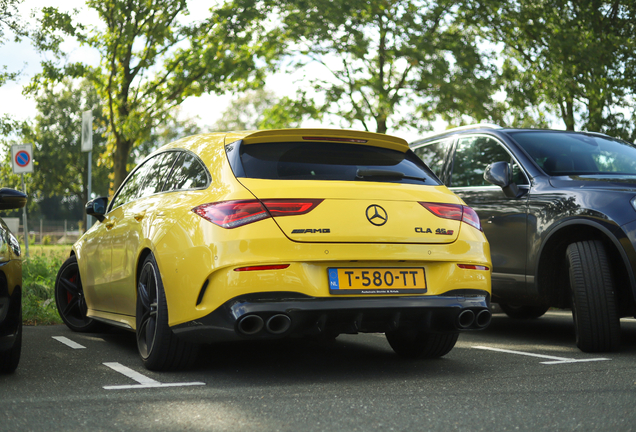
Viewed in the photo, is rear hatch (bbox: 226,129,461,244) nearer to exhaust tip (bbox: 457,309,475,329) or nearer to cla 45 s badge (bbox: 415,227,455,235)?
cla 45 s badge (bbox: 415,227,455,235)

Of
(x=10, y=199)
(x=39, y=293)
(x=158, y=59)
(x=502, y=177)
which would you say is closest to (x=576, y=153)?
(x=502, y=177)

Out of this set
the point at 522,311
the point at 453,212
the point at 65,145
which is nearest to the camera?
the point at 453,212

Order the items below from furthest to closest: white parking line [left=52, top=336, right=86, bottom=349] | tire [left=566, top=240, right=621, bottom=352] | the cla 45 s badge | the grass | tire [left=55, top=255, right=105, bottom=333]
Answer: the grass < tire [left=55, top=255, right=105, bottom=333] < white parking line [left=52, top=336, right=86, bottom=349] < tire [left=566, top=240, right=621, bottom=352] < the cla 45 s badge

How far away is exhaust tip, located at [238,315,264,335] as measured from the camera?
3945 millimetres

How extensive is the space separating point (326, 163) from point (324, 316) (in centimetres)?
101

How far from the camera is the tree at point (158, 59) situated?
15.6m

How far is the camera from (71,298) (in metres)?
7.03

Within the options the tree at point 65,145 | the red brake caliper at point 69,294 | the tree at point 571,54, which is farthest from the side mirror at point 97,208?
the tree at point 65,145

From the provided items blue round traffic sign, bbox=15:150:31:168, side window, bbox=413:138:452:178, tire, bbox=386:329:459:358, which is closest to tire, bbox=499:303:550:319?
side window, bbox=413:138:452:178

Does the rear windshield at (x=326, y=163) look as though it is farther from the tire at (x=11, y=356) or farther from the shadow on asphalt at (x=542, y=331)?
the shadow on asphalt at (x=542, y=331)

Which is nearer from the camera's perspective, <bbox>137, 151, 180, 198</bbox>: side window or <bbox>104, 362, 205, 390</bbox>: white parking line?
<bbox>104, 362, 205, 390</bbox>: white parking line

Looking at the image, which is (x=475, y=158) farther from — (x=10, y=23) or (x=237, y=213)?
(x=10, y=23)

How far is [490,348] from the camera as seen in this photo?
5828 millimetres

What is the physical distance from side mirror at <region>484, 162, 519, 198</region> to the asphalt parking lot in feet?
4.31
